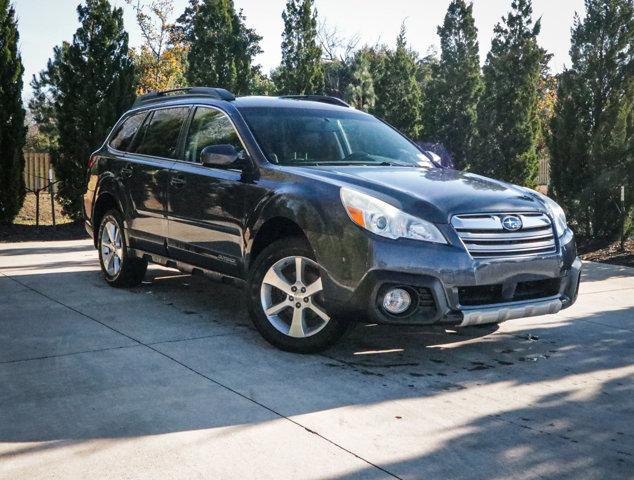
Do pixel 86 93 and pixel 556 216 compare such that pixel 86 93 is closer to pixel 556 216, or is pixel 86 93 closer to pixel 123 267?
pixel 123 267

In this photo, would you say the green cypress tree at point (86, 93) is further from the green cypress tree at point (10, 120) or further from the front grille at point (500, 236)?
the front grille at point (500, 236)

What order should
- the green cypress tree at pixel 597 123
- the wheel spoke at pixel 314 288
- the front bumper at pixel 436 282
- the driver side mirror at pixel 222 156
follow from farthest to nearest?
the green cypress tree at pixel 597 123
the driver side mirror at pixel 222 156
the wheel spoke at pixel 314 288
the front bumper at pixel 436 282

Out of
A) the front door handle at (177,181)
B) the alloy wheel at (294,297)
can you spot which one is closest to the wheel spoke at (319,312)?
the alloy wheel at (294,297)

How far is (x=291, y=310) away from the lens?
17.4ft

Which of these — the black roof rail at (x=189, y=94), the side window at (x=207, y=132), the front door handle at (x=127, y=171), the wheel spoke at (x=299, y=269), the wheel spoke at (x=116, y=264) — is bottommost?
the wheel spoke at (x=116, y=264)

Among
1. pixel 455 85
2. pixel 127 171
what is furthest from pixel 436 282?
pixel 455 85

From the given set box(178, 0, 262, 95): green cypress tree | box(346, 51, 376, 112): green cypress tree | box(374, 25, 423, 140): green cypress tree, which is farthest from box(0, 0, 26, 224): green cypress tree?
box(346, 51, 376, 112): green cypress tree

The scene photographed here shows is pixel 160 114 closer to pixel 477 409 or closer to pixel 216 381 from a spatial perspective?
pixel 216 381

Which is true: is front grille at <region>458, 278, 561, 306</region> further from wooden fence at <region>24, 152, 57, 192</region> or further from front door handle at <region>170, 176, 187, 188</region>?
wooden fence at <region>24, 152, 57, 192</region>

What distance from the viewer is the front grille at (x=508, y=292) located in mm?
4816

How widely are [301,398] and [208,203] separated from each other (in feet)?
7.41

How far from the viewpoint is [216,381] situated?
4.57m

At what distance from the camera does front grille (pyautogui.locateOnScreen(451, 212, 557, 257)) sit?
4.79 m

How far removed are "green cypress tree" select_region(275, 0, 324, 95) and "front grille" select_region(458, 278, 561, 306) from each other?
13113 millimetres
